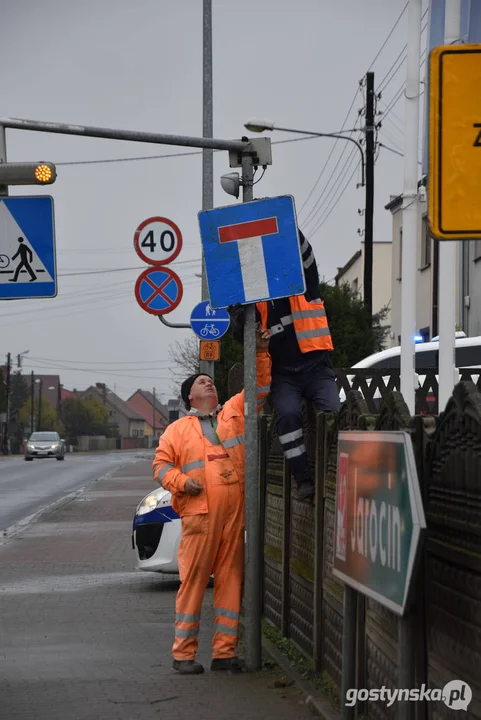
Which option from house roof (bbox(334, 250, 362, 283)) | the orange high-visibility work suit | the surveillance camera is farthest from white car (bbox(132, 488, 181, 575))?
house roof (bbox(334, 250, 362, 283))

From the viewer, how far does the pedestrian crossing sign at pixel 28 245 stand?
455 inches

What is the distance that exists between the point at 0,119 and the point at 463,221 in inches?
339

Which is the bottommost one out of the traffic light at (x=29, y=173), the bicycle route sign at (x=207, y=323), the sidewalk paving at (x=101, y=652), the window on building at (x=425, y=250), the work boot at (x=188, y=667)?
the sidewalk paving at (x=101, y=652)

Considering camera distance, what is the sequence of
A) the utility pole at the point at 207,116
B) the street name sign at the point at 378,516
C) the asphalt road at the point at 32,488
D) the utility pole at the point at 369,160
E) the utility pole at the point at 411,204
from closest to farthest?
the street name sign at the point at 378,516
the utility pole at the point at 411,204
the utility pole at the point at 207,116
the asphalt road at the point at 32,488
the utility pole at the point at 369,160

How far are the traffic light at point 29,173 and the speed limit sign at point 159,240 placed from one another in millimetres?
6427

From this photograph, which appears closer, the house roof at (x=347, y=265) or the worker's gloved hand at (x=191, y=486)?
the worker's gloved hand at (x=191, y=486)

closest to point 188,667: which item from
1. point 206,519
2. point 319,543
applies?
point 206,519

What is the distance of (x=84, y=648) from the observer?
28.9ft

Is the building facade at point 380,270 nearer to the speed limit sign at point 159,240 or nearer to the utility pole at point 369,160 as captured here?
the utility pole at point 369,160

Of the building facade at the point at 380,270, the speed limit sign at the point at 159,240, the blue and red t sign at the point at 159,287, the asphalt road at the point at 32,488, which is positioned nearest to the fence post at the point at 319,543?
the blue and red t sign at the point at 159,287

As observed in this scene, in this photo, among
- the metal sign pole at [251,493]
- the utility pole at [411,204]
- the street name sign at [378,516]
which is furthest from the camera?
the utility pole at [411,204]

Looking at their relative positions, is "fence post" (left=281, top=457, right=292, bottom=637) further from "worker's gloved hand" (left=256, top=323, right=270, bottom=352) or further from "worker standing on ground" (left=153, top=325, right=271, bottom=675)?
"worker's gloved hand" (left=256, top=323, right=270, bottom=352)

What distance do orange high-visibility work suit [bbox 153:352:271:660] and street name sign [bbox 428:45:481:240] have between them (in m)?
4.37

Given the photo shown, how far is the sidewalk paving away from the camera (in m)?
6.93
